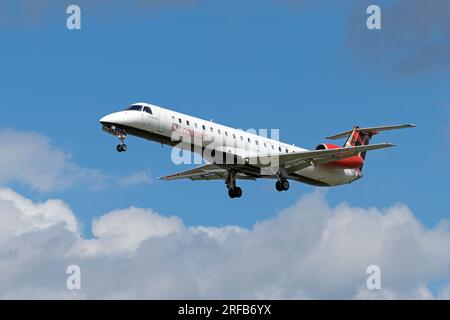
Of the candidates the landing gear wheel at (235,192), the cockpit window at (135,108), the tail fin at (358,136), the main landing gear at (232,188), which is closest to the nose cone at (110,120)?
the cockpit window at (135,108)

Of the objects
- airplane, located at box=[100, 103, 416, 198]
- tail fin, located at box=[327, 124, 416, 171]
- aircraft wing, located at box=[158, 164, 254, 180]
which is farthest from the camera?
tail fin, located at box=[327, 124, 416, 171]

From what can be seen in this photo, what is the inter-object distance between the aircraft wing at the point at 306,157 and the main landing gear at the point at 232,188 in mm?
2200

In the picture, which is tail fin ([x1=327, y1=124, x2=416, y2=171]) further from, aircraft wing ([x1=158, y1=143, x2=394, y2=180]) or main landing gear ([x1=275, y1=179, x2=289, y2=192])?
main landing gear ([x1=275, y1=179, x2=289, y2=192])

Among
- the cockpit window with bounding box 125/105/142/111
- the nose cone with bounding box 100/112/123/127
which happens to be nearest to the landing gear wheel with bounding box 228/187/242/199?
the cockpit window with bounding box 125/105/142/111

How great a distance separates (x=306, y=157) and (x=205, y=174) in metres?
6.63

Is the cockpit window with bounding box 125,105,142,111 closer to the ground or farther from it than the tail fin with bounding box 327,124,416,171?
closer to the ground

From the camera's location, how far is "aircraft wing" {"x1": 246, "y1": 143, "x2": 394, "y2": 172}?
166 ft

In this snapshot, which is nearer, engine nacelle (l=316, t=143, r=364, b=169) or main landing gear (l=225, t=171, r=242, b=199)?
main landing gear (l=225, t=171, r=242, b=199)

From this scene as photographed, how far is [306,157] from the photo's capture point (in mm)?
51500

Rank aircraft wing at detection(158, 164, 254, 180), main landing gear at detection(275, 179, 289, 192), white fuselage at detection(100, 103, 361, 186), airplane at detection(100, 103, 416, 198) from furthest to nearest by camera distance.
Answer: aircraft wing at detection(158, 164, 254, 180) < main landing gear at detection(275, 179, 289, 192) < airplane at detection(100, 103, 416, 198) < white fuselage at detection(100, 103, 361, 186)
